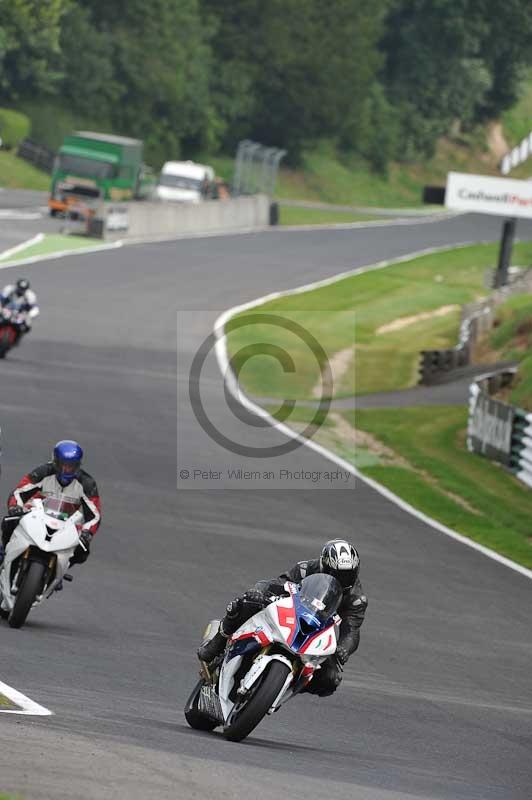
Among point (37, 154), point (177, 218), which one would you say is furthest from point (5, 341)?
point (37, 154)

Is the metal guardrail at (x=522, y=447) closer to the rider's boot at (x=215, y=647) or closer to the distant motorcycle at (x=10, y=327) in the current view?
the distant motorcycle at (x=10, y=327)

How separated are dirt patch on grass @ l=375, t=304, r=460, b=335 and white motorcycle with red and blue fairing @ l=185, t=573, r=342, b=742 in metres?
39.4

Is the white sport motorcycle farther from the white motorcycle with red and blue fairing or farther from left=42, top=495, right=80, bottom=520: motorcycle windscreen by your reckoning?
the white motorcycle with red and blue fairing

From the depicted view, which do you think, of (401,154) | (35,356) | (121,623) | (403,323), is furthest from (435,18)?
(121,623)

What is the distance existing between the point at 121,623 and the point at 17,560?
4.36 ft

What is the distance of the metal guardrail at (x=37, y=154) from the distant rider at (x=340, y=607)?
2946 inches

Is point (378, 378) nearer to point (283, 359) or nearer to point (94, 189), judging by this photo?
point (283, 359)

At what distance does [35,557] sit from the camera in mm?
13812

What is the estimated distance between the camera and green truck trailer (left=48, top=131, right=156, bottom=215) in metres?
64.9

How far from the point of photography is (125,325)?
43312 millimetres

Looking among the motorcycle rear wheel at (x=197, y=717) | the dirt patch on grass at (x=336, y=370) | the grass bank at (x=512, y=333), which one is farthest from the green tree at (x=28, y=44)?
the motorcycle rear wheel at (x=197, y=717)

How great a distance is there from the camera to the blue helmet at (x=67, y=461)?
14.0 metres

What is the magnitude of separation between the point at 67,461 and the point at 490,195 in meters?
46.5

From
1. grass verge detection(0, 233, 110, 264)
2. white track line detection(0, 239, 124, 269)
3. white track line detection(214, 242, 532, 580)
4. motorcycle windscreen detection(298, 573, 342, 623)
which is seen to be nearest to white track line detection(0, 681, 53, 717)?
motorcycle windscreen detection(298, 573, 342, 623)
